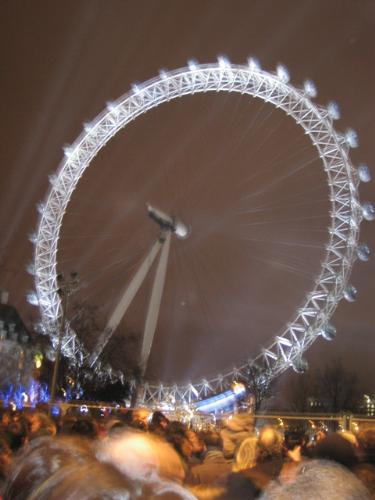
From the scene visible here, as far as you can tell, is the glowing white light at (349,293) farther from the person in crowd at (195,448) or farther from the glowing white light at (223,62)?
the person in crowd at (195,448)

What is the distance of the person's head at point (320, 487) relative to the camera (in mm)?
3641

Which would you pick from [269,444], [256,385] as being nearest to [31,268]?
[256,385]

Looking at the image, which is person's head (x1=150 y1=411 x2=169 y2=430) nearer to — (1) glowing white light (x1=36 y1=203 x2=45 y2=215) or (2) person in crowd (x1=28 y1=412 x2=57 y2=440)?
(2) person in crowd (x1=28 y1=412 x2=57 y2=440)

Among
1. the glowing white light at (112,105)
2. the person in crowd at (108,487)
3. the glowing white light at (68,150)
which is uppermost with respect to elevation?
the glowing white light at (112,105)

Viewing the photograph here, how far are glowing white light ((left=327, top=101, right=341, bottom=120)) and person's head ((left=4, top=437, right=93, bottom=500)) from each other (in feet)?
94.8

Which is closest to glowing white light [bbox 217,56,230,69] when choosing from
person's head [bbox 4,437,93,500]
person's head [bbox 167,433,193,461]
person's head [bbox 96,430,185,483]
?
person's head [bbox 167,433,193,461]

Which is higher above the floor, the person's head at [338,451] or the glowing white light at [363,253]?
the glowing white light at [363,253]

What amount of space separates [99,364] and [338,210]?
91.7ft

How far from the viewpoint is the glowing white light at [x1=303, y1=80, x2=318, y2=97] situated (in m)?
32.2

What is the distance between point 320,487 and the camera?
3.68 meters

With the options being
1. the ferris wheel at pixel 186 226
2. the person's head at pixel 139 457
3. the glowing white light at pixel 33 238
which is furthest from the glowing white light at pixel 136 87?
the person's head at pixel 139 457

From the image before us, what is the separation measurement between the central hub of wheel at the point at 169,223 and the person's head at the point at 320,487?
30.6m

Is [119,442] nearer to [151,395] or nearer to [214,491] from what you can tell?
[214,491]

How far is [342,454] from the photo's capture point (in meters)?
4.83
